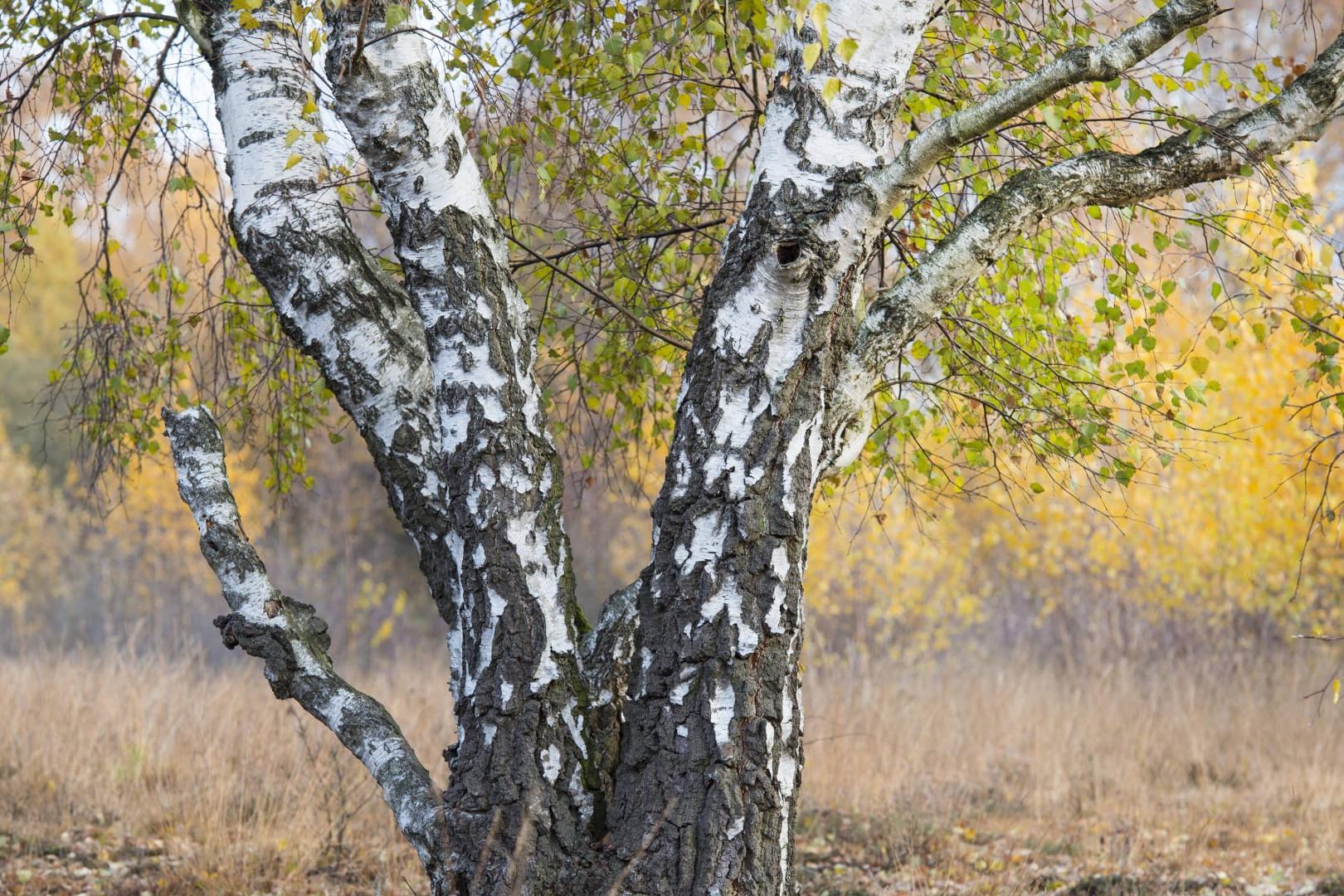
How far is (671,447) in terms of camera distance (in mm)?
2182

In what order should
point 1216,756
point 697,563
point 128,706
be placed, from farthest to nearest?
point 1216,756 < point 128,706 < point 697,563

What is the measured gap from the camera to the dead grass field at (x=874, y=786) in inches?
171

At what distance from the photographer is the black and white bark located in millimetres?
2037

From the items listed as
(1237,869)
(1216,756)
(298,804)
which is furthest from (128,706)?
(1216,756)

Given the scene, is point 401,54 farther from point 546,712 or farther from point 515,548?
point 546,712

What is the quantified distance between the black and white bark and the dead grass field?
A: 1029 millimetres

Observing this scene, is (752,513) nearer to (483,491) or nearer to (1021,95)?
(483,491)

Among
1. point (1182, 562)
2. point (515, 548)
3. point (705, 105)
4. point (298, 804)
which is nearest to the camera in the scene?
point (515, 548)

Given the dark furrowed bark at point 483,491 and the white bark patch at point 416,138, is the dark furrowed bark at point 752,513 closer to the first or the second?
the dark furrowed bark at point 483,491

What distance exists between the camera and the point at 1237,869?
486cm

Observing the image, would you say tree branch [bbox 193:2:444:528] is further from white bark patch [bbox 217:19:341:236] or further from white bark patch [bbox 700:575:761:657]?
white bark patch [bbox 700:575:761:657]

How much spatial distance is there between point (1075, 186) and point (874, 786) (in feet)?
14.5

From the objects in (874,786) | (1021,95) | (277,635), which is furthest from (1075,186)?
(874,786)

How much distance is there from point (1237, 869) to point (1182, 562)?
5.26 meters
